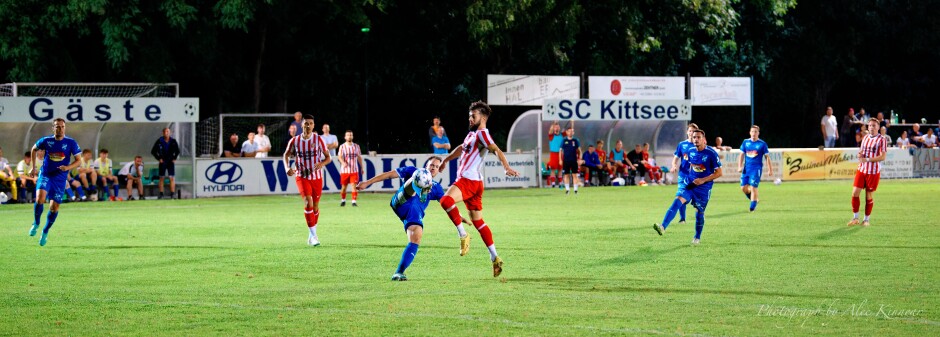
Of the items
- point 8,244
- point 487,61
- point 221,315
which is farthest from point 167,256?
point 487,61

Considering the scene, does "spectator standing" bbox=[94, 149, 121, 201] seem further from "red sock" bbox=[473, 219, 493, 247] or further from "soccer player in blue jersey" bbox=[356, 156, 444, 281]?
"soccer player in blue jersey" bbox=[356, 156, 444, 281]

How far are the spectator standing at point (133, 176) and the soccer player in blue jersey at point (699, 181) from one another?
1733 centimetres

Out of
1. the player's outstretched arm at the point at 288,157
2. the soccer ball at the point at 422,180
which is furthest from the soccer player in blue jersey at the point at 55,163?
the soccer ball at the point at 422,180

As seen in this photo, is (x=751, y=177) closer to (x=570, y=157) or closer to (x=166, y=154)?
(x=570, y=157)

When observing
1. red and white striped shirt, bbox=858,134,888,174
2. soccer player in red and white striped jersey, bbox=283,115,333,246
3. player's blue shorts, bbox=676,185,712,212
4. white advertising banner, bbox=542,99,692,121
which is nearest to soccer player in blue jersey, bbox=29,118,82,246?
soccer player in red and white striped jersey, bbox=283,115,333,246

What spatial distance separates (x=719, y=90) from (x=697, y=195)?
2778 cm

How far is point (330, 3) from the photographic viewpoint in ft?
125

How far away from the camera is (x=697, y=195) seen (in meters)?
17.2

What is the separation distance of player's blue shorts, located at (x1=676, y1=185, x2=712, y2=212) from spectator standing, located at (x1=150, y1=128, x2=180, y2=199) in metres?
17.1

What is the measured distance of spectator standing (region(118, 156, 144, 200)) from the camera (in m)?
30.9

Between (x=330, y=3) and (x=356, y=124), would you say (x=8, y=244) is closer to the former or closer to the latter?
(x=330, y=3)

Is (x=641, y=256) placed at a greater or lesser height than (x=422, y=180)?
lesser

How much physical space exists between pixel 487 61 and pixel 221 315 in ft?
118

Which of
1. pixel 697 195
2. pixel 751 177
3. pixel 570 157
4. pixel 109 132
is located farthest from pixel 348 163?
pixel 697 195
